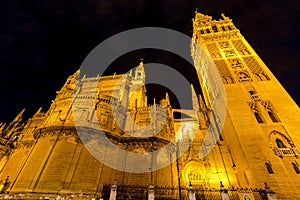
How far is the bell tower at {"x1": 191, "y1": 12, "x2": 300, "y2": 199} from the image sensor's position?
14.6m

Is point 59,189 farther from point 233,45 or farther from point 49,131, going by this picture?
point 233,45

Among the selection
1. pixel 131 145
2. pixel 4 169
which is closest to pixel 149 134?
pixel 131 145

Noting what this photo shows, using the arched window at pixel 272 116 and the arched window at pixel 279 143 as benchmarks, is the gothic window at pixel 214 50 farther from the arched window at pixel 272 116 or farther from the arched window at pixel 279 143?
the arched window at pixel 279 143

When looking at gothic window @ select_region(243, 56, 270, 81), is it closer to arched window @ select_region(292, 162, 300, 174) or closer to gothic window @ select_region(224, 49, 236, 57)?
gothic window @ select_region(224, 49, 236, 57)

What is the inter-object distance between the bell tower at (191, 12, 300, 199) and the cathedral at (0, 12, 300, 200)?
82mm

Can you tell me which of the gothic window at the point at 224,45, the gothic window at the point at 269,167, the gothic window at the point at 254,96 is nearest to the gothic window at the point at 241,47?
the gothic window at the point at 224,45

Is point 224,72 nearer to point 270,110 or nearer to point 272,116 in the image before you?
point 270,110

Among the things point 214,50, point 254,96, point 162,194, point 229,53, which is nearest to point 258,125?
point 254,96

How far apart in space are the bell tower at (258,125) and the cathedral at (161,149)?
82 mm

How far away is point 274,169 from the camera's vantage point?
48.2ft

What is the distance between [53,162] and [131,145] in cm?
800

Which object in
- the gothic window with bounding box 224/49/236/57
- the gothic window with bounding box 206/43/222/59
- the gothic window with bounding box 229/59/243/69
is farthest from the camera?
the gothic window with bounding box 206/43/222/59

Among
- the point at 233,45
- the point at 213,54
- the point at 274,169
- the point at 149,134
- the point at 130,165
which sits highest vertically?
the point at 233,45

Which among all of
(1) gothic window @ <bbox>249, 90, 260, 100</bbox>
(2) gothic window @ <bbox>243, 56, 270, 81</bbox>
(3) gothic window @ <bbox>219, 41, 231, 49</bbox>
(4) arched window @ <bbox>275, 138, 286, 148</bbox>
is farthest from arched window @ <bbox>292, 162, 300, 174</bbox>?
(3) gothic window @ <bbox>219, 41, 231, 49</bbox>
